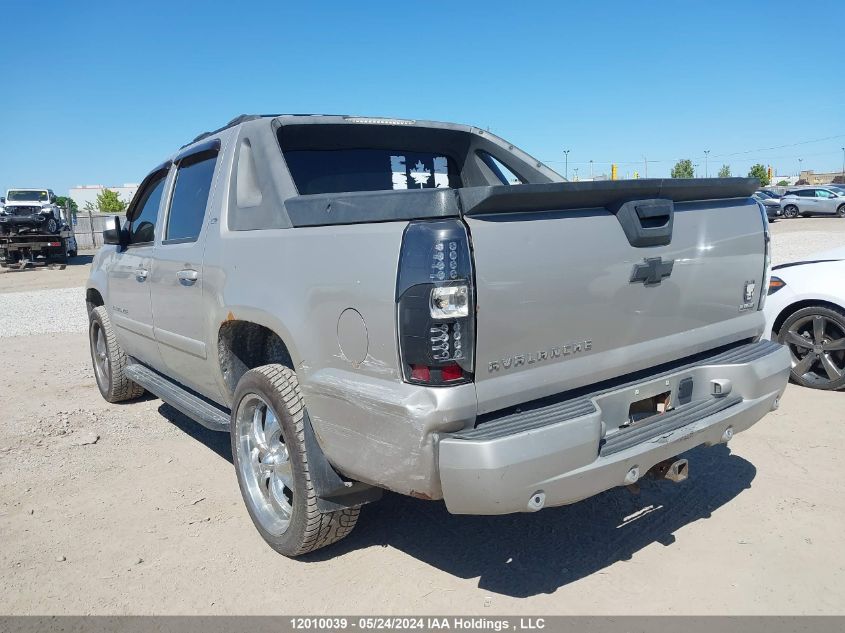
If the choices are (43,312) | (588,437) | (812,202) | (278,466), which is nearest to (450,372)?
(588,437)

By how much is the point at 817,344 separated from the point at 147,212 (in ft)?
18.0

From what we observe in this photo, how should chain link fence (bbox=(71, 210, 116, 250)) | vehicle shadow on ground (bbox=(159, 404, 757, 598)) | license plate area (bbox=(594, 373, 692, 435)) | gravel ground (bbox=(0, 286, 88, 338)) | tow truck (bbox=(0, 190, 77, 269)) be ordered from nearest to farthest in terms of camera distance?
license plate area (bbox=(594, 373, 692, 435))
vehicle shadow on ground (bbox=(159, 404, 757, 598))
gravel ground (bbox=(0, 286, 88, 338))
tow truck (bbox=(0, 190, 77, 269))
chain link fence (bbox=(71, 210, 116, 250))

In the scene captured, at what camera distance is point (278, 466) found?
3451 mm

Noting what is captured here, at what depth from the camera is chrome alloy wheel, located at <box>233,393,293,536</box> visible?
11.3ft

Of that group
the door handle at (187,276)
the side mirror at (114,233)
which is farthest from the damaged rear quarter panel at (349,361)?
the side mirror at (114,233)

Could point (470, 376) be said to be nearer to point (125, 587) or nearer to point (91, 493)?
point (125, 587)

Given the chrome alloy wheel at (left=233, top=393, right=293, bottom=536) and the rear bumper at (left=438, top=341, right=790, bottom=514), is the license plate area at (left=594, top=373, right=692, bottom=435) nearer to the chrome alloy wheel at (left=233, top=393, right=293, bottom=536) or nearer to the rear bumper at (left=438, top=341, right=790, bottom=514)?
the rear bumper at (left=438, top=341, right=790, bottom=514)

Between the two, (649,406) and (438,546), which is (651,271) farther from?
(438,546)

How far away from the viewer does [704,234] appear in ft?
10.5

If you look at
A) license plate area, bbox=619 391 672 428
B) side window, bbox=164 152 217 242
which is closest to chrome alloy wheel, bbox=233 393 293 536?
side window, bbox=164 152 217 242

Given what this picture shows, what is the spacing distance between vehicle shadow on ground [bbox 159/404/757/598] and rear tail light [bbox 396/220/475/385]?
4.04 ft

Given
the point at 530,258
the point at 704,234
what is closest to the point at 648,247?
the point at 704,234

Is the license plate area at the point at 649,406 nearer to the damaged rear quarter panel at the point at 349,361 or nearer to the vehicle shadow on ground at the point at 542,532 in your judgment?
the vehicle shadow on ground at the point at 542,532

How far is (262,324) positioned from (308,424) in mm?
523
